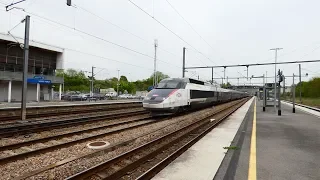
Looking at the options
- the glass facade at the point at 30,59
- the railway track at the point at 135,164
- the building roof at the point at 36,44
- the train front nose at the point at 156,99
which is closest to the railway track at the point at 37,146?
the railway track at the point at 135,164

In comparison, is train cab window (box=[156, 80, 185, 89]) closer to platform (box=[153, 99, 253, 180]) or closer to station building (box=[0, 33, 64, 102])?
platform (box=[153, 99, 253, 180])

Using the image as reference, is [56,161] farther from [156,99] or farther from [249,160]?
[156,99]

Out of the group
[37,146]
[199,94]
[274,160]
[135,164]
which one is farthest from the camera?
[199,94]

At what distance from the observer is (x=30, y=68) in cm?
3978

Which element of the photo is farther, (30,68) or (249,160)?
(30,68)

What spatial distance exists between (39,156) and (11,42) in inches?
1386

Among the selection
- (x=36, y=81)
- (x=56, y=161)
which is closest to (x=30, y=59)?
(x=36, y=81)

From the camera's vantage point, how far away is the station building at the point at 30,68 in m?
35.0

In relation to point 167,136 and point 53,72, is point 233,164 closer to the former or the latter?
point 167,136

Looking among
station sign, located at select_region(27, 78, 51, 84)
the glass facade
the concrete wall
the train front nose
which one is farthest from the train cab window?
the concrete wall

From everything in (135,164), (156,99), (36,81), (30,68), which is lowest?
(135,164)

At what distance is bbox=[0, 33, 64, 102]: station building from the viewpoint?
1379 inches

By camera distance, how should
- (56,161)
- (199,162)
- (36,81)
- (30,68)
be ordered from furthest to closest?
(30,68)
(36,81)
(56,161)
(199,162)

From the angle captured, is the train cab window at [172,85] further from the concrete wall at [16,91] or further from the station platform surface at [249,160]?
the concrete wall at [16,91]
